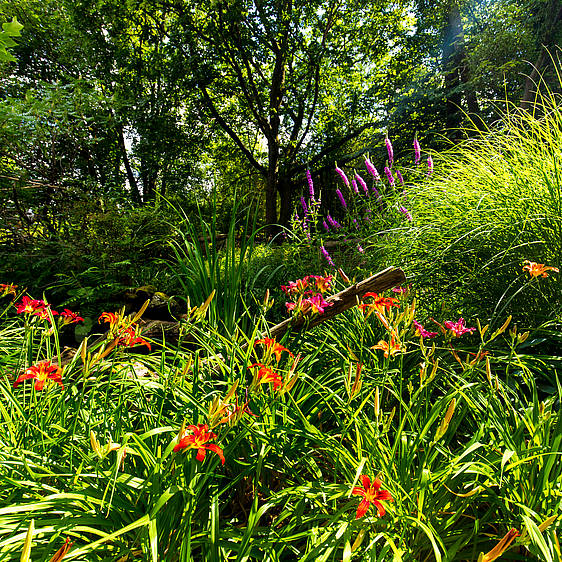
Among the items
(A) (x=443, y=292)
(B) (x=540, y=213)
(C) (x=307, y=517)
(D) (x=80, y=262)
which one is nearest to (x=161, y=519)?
(C) (x=307, y=517)

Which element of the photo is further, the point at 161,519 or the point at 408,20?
the point at 408,20

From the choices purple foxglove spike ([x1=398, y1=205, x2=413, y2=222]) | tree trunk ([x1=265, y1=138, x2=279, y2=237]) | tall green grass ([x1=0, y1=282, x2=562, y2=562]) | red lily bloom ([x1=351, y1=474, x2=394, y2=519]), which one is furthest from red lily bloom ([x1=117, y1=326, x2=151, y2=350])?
tree trunk ([x1=265, y1=138, x2=279, y2=237])

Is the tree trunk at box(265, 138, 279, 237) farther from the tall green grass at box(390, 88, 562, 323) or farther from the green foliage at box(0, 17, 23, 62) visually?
the green foliage at box(0, 17, 23, 62)

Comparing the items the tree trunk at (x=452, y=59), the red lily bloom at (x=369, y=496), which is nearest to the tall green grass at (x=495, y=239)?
the red lily bloom at (x=369, y=496)

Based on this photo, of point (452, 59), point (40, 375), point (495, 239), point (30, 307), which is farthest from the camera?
point (452, 59)

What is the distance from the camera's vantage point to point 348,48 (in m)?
8.04

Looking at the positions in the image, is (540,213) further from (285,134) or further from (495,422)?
(285,134)

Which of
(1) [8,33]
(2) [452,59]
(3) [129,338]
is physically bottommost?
(3) [129,338]

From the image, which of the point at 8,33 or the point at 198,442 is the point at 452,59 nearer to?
the point at 8,33

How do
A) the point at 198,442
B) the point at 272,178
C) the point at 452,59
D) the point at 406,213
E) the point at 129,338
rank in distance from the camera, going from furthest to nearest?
the point at 272,178 → the point at 452,59 → the point at 406,213 → the point at 129,338 → the point at 198,442

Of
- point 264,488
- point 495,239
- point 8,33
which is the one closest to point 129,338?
point 264,488

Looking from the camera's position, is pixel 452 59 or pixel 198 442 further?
pixel 452 59

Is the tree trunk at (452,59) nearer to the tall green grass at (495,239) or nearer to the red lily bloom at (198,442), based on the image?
the tall green grass at (495,239)

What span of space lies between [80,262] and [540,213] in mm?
3935
